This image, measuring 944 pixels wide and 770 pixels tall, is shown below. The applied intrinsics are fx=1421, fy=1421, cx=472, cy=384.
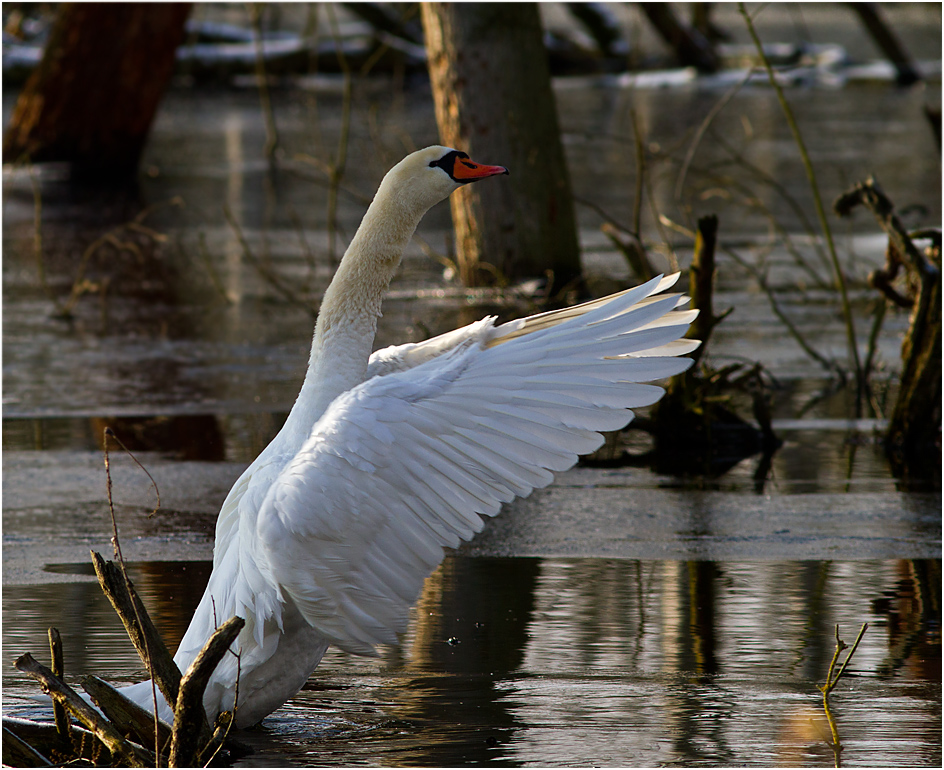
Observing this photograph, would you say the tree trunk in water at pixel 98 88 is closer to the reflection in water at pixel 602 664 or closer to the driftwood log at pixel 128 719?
the reflection in water at pixel 602 664

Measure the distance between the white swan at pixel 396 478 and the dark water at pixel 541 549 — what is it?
0.34 meters

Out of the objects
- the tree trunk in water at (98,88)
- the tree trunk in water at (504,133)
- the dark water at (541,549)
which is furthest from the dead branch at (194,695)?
the tree trunk in water at (98,88)

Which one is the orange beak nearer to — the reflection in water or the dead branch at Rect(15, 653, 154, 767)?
the reflection in water

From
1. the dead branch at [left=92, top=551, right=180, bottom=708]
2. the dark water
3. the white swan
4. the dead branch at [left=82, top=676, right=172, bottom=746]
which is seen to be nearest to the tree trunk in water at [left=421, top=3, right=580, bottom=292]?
the dark water

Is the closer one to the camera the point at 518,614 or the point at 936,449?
the point at 518,614

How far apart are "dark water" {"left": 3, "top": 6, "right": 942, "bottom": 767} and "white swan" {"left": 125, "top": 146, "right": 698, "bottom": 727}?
1.11 ft

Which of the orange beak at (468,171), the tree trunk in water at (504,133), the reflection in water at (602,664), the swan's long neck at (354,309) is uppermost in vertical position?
the tree trunk in water at (504,133)

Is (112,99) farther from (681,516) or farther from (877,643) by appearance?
(877,643)

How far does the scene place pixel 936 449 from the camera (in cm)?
748

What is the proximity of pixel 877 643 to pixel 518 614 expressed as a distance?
1.25 metres

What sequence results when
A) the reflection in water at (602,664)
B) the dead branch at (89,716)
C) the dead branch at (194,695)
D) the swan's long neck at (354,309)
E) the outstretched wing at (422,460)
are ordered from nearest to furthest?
the dead branch at (194,695)
the dead branch at (89,716)
the outstretched wing at (422,460)
the reflection in water at (602,664)
the swan's long neck at (354,309)

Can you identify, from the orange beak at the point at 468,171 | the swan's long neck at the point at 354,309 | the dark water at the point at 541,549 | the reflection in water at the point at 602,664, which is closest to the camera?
the reflection in water at the point at 602,664

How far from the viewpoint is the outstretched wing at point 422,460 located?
380 cm

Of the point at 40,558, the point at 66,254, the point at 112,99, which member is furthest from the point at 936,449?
the point at 112,99
